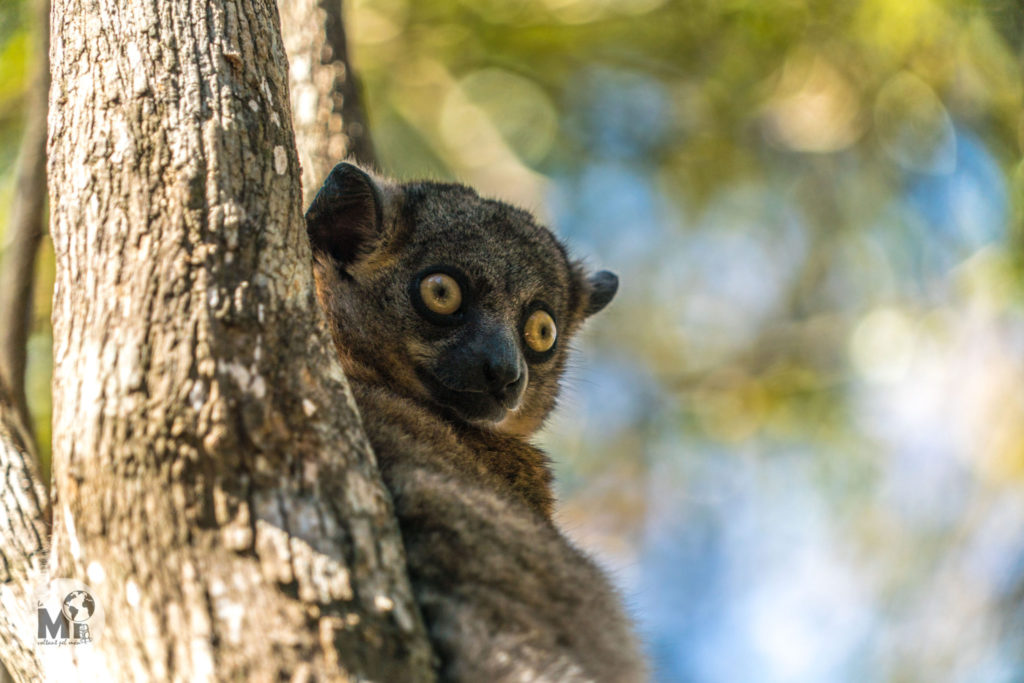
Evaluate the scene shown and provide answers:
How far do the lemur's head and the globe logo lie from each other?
1.87 metres

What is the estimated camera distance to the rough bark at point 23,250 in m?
4.14

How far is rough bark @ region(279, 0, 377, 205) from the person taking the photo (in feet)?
19.6

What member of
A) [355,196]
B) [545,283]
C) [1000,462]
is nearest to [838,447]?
[1000,462]

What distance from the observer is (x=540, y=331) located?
17.0ft

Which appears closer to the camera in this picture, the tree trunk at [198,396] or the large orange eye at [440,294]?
the tree trunk at [198,396]

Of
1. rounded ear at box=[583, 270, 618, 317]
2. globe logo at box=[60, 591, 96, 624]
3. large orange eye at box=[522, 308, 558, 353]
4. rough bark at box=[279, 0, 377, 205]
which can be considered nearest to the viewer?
globe logo at box=[60, 591, 96, 624]

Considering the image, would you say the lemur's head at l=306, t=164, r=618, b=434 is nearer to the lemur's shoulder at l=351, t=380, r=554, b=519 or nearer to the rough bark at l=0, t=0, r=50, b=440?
the lemur's shoulder at l=351, t=380, r=554, b=519

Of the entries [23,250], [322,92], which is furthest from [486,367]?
[322,92]

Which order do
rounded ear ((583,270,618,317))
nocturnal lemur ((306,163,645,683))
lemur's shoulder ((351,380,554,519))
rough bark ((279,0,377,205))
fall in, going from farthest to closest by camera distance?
rounded ear ((583,270,618,317)) < rough bark ((279,0,377,205)) < lemur's shoulder ((351,380,554,519)) < nocturnal lemur ((306,163,645,683))

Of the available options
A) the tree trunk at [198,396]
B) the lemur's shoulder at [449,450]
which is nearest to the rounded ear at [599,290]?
the lemur's shoulder at [449,450]

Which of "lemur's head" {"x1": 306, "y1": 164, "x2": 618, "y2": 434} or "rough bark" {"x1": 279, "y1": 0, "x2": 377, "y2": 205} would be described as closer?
"lemur's head" {"x1": 306, "y1": 164, "x2": 618, "y2": 434}

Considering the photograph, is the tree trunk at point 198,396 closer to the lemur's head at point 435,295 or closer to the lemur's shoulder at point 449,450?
the lemur's shoulder at point 449,450

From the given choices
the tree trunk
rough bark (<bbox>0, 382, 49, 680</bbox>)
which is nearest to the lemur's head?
rough bark (<bbox>0, 382, 49, 680</bbox>)

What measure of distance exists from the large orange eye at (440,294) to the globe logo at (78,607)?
2344 mm
